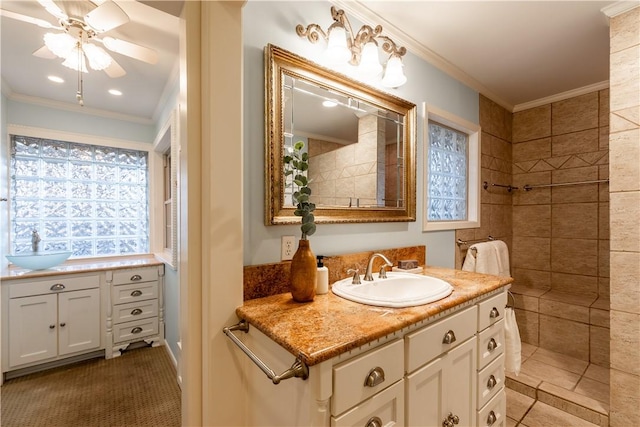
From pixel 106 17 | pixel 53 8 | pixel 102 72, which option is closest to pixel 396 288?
pixel 106 17

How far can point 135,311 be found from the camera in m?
2.57

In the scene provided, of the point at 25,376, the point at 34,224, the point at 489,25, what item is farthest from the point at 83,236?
the point at 489,25

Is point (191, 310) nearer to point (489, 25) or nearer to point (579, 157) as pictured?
point (489, 25)

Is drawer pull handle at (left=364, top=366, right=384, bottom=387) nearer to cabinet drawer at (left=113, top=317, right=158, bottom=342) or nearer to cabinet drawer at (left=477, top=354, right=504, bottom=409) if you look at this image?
cabinet drawer at (left=477, top=354, right=504, bottom=409)

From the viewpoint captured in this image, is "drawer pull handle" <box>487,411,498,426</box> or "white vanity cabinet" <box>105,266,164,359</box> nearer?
"drawer pull handle" <box>487,411,498,426</box>

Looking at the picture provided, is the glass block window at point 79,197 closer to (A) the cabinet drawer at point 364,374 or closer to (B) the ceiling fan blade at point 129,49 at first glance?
(B) the ceiling fan blade at point 129,49

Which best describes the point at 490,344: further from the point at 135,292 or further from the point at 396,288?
the point at 135,292

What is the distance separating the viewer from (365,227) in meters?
1.54

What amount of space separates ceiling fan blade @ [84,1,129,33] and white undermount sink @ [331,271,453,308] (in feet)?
5.13

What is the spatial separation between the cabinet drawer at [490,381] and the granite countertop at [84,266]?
8.71 ft

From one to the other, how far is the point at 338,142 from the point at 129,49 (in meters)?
1.30

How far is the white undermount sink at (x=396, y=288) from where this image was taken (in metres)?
1.12

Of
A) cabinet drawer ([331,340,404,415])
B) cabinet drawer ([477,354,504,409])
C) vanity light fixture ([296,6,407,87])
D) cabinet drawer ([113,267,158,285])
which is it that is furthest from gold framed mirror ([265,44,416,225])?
cabinet drawer ([113,267,158,285])

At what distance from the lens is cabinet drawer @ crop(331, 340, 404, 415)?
0.72 metres
